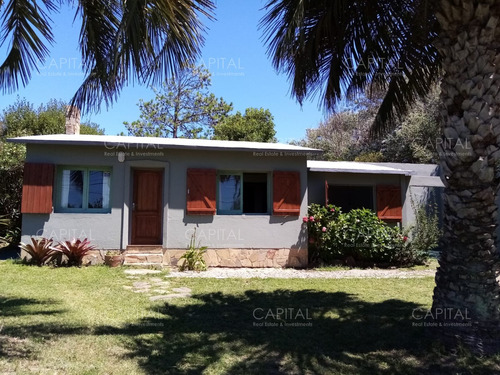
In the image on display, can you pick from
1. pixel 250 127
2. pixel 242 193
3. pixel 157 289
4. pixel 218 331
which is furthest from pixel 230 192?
pixel 250 127

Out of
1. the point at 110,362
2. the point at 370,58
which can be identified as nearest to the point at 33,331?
the point at 110,362

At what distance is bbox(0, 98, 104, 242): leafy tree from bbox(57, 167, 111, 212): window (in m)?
3.13

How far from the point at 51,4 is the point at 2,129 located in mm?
19139

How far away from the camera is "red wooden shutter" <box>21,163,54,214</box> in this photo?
9.30 m

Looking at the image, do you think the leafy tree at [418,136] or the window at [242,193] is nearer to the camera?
the window at [242,193]

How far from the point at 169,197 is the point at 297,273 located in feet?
12.5

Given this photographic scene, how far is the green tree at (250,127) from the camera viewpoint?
2248 centimetres

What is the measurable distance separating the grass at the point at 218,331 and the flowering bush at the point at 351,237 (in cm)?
260

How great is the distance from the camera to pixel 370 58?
647cm

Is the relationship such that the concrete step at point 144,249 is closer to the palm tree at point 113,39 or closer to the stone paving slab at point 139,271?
the stone paving slab at point 139,271

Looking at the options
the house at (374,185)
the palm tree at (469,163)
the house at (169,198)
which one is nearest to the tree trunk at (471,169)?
the palm tree at (469,163)

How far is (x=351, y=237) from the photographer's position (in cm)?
1018

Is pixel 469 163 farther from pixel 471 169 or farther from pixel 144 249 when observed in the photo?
pixel 144 249

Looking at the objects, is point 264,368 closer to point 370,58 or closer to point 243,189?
point 370,58
